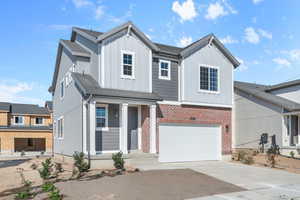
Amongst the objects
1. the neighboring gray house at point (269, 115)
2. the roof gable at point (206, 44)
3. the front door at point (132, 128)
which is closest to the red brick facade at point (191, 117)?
the front door at point (132, 128)

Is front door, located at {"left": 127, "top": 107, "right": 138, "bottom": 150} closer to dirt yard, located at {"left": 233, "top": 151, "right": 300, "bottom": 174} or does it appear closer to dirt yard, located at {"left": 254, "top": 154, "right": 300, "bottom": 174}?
dirt yard, located at {"left": 233, "top": 151, "right": 300, "bottom": 174}

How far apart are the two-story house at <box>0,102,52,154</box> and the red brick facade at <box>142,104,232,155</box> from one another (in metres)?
23.3

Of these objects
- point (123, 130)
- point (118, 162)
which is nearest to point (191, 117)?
point (123, 130)

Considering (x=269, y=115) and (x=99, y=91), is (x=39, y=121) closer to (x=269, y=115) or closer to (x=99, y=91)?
(x=99, y=91)

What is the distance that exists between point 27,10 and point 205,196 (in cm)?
1346

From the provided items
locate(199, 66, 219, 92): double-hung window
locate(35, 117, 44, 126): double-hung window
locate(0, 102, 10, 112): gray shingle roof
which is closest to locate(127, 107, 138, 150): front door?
locate(199, 66, 219, 92): double-hung window

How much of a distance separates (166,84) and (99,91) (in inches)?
183

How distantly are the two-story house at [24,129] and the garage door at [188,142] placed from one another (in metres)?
23.5

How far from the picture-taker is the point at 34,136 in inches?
1310

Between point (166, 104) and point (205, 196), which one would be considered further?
point (166, 104)

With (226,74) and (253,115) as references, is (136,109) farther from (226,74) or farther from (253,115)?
(253,115)

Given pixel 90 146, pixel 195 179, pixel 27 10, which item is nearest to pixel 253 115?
pixel 195 179

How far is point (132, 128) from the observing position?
49.7ft

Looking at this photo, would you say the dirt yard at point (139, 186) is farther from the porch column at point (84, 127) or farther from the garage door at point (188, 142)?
the garage door at point (188, 142)
